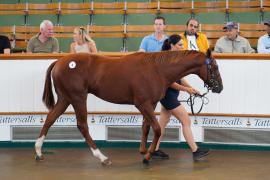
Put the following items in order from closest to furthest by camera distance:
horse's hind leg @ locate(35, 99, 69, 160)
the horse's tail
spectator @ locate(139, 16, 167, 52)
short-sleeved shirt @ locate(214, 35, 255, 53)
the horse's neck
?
the horse's neck
horse's hind leg @ locate(35, 99, 69, 160)
the horse's tail
spectator @ locate(139, 16, 167, 52)
short-sleeved shirt @ locate(214, 35, 255, 53)

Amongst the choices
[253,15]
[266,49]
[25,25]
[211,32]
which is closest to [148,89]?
[266,49]

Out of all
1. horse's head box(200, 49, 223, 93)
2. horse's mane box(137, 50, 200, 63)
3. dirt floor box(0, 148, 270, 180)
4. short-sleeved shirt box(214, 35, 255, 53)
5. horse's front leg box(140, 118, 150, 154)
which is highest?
short-sleeved shirt box(214, 35, 255, 53)

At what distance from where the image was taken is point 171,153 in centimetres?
822

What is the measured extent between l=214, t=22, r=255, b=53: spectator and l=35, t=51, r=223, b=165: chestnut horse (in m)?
1.87

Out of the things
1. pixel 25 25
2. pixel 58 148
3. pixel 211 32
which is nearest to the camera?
pixel 58 148

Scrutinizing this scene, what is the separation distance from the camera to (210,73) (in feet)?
23.8

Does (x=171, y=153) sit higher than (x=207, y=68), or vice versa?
(x=207, y=68)

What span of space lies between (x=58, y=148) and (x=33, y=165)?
1319 mm

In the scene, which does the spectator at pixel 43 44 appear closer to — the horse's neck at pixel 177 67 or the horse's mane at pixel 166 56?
the horse's mane at pixel 166 56

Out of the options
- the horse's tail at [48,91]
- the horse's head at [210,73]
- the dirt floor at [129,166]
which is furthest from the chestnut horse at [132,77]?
the dirt floor at [129,166]

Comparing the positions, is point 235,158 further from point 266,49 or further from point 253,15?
point 253,15

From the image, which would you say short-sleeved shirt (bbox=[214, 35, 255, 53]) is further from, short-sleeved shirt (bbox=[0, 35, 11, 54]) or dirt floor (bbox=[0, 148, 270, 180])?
short-sleeved shirt (bbox=[0, 35, 11, 54])

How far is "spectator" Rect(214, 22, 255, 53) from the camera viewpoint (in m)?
9.09

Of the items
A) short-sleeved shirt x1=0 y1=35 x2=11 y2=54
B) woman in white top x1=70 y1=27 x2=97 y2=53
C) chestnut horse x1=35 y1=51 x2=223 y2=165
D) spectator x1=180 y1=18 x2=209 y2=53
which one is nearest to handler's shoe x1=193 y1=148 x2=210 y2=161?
chestnut horse x1=35 y1=51 x2=223 y2=165
